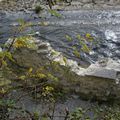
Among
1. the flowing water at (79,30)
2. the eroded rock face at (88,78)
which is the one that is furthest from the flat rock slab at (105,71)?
the flowing water at (79,30)

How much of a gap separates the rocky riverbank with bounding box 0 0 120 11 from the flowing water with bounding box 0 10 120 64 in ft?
1.82

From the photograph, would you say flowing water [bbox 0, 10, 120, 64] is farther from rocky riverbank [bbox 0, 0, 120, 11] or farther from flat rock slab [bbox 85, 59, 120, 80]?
flat rock slab [bbox 85, 59, 120, 80]

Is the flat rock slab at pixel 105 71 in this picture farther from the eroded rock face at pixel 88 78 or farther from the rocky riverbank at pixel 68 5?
the rocky riverbank at pixel 68 5

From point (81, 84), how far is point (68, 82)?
8.3 inches

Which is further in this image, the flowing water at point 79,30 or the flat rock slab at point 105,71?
the flowing water at point 79,30

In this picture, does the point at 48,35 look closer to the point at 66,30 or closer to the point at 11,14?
the point at 66,30

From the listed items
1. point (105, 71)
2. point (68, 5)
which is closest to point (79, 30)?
point (68, 5)

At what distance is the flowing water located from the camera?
284 inches

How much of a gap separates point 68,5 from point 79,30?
135 inches

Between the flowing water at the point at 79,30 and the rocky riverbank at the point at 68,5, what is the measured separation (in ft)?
1.82

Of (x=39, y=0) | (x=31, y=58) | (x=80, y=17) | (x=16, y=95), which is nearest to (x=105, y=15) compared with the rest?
(x=80, y=17)

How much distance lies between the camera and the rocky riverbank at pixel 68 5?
467 inches

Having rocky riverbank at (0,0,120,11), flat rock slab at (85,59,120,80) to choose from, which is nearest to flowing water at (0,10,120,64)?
rocky riverbank at (0,0,120,11)

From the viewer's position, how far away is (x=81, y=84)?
5246 millimetres
